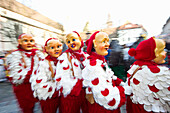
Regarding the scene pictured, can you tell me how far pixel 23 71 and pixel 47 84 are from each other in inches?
35.3

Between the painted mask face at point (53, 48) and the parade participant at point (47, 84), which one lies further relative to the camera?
the painted mask face at point (53, 48)

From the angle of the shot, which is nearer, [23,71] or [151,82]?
[151,82]

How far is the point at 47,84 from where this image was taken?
1564 mm

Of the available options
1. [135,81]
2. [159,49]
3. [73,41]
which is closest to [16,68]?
[73,41]

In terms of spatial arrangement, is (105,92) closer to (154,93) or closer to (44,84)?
(154,93)

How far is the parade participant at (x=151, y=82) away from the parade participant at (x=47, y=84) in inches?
55.5

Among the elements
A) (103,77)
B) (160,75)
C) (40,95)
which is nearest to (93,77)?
(103,77)

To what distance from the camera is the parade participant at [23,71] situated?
1933 mm

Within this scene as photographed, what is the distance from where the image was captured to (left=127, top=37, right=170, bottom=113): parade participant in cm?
103

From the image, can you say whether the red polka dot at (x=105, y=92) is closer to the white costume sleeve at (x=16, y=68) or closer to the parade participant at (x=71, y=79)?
the parade participant at (x=71, y=79)

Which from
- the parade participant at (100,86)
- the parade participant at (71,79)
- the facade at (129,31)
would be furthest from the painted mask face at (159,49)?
the facade at (129,31)

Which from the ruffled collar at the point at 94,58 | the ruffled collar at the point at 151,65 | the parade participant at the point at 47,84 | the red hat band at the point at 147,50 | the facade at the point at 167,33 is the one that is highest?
the facade at the point at 167,33

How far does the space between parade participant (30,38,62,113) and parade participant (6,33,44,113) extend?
0.47m

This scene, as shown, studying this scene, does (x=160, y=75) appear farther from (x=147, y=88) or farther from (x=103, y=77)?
(x=103, y=77)
